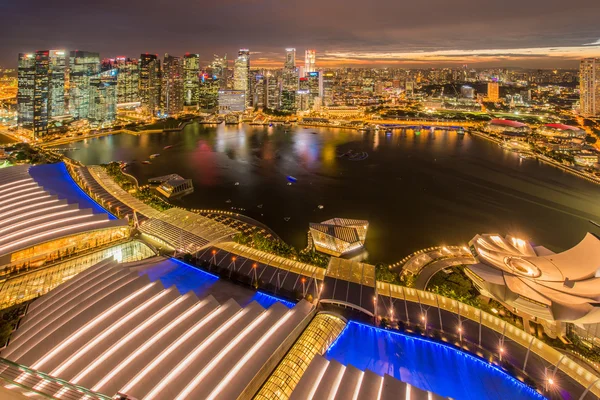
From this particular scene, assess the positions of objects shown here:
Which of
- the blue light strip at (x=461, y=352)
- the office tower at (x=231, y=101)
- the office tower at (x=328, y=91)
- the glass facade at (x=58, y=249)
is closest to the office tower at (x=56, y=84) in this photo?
the office tower at (x=231, y=101)

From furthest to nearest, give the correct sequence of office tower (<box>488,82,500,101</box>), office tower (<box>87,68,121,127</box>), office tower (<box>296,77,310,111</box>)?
office tower (<box>488,82,500,101</box>) < office tower (<box>296,77,310,111</box>) < office tower (<box>87,68,121,127</box>)

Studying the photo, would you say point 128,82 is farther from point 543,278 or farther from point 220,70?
point 543,278

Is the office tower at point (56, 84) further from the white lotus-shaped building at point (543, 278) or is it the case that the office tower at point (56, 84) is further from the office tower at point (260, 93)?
the white lotus-shaped building at point (543, 278)

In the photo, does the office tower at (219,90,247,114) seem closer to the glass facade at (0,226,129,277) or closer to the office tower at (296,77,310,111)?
the office tower at (296,77,310,111)

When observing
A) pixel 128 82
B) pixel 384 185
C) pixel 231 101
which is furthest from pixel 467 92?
pixel 128 82

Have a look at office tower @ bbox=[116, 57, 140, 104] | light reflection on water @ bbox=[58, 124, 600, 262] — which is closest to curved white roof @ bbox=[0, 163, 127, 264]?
light reflection on water @ bbox=[58, 124, 600, 262]

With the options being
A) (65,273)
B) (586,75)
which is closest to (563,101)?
(586,75)
